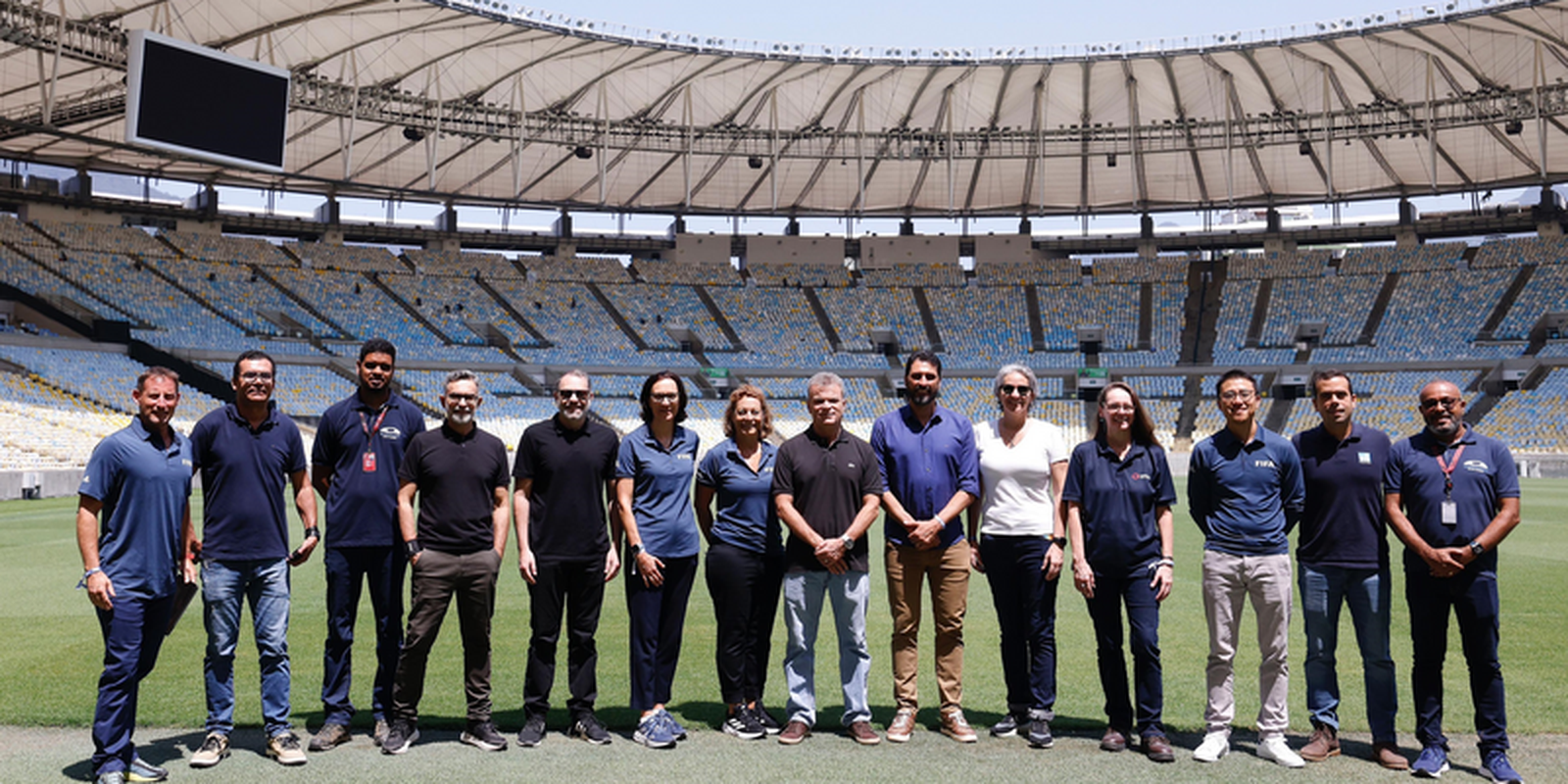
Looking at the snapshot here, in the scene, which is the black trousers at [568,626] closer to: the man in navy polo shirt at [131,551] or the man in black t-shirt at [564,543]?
the man in black t-shirt at [564,543]

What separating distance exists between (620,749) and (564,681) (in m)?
1.88

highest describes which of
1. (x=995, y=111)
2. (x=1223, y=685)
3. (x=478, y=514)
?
(x=995, y=111)

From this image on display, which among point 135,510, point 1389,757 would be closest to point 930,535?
point 1389,757

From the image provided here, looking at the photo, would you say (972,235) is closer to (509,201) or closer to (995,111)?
(995,111)

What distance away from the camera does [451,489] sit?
5.84 meters

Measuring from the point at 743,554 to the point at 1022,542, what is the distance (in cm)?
157

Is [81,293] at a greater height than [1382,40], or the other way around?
[1382,40]

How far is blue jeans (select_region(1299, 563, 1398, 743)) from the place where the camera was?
562 cm

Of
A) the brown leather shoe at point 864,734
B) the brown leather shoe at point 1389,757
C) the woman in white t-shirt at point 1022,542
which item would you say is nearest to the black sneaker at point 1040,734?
the woman in white t-shirt at point 1022,542

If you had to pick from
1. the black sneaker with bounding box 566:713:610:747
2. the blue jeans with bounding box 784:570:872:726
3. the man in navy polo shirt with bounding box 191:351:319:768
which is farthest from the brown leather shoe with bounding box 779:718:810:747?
the man in navy polo shirt with bounding box 191:351:319:768

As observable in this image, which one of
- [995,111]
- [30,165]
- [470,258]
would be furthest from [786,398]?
[30,165]

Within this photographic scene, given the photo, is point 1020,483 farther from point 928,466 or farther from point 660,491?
point 660,491

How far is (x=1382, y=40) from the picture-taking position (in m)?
34.3

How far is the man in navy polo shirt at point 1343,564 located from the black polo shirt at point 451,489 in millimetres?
4343
